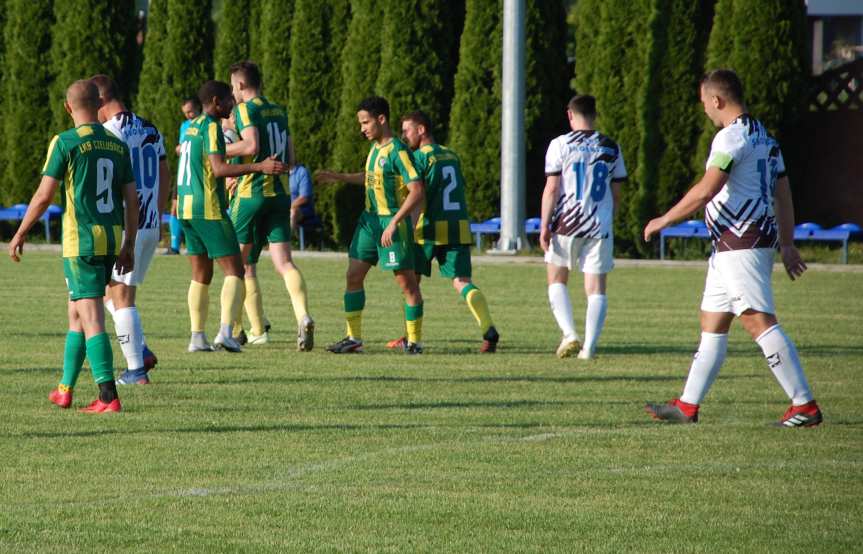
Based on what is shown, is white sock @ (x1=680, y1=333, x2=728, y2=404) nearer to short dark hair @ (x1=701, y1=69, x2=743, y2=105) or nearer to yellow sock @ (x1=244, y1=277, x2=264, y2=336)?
short dark hair @ (x1=701, y1=69, x2=743, y2=105)

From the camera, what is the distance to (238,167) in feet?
39.5

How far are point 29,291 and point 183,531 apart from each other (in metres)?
12.5

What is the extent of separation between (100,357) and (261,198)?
3.97 meters

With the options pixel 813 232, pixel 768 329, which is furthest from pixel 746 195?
pixel 813 232

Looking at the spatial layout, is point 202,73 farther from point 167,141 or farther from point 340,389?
point 340,389

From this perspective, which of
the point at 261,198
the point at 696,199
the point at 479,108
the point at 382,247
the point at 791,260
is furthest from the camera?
the point at 479,108

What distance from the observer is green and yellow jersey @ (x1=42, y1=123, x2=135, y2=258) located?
887cm

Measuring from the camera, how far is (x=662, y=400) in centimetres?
1001

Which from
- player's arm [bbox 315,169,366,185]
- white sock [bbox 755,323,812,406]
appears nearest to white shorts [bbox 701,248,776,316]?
white sock [bbox 755,323,812,406]

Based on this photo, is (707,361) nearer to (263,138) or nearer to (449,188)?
(449,188)

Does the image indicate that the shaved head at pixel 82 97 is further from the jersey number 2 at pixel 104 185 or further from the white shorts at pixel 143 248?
the white shorts at pixel 143 248

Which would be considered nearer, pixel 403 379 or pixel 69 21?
pixel 403 379

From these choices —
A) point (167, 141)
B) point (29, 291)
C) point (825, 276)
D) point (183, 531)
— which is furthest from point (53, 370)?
point (167, 141)

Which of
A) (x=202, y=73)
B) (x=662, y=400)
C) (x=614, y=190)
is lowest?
(x=662, y=400)
